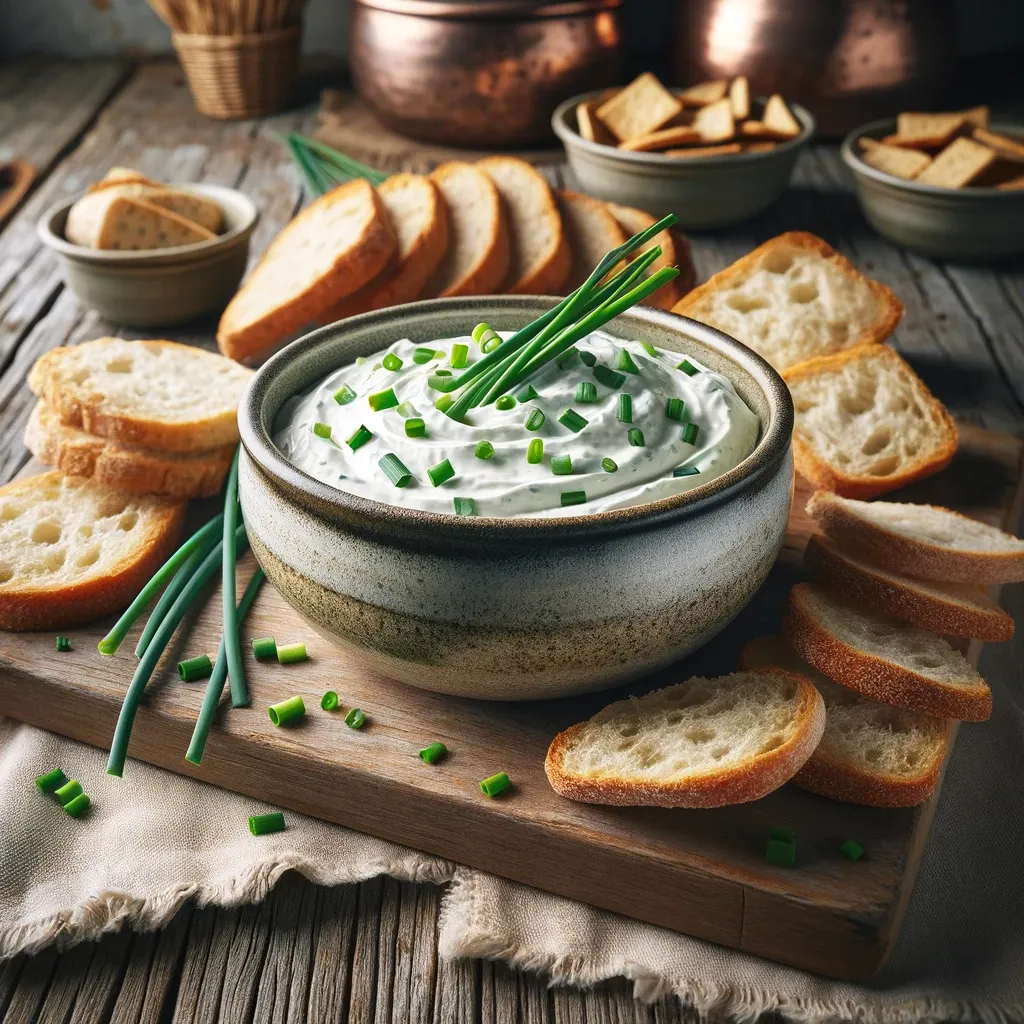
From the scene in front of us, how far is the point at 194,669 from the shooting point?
77.0 inches

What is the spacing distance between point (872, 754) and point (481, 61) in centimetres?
322

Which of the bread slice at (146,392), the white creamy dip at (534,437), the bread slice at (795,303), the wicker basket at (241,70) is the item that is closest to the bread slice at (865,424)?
the bread slice at (795,303)

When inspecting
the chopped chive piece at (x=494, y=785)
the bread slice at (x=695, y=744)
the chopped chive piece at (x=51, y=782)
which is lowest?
the chopped chive piece at (x=51, y=782)

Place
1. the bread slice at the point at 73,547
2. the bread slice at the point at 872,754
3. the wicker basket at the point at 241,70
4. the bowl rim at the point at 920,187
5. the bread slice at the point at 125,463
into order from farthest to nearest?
1. the wicker basket at the point at 241,70
2. the bowl rim at the point at 920,187
3. the bread slice at the point at 125,463
4. the bread slice at the point at 73,547
5. the bread slice at the point at 872,754

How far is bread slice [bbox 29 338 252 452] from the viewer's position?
2.36m

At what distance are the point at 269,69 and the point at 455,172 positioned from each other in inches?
85.3

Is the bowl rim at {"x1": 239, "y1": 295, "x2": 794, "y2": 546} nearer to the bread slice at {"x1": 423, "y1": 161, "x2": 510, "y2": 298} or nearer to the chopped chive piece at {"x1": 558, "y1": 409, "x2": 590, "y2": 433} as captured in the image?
the chopped chive piece at {"x1": 558, "y1": 409, "x2": 590, "y2": 433}

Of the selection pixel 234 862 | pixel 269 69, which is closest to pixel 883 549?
pixel 234 862

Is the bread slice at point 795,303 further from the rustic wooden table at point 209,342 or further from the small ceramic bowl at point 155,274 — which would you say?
the small ceramic bowl at point 155,274

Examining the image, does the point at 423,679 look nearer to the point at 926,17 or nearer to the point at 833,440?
the point at 833,440

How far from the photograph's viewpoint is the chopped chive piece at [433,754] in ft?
5.77

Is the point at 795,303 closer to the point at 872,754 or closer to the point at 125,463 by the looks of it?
the point at 872,754

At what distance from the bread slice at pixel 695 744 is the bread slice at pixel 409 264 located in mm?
1498

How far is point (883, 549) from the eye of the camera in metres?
2.01
